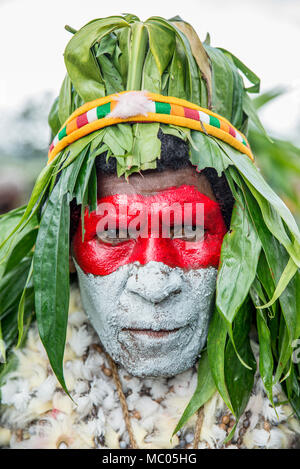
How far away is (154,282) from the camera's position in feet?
4.29

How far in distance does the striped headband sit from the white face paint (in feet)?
1.31

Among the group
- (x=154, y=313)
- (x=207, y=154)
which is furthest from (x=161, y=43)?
(x=154, y=313)

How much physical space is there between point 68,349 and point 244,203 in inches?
29.4

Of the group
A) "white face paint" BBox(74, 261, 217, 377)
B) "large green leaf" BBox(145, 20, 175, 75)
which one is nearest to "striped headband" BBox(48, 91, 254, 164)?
"large green leaf" BBox(145, 20, 175, 75)

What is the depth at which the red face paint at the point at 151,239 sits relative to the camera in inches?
53.8

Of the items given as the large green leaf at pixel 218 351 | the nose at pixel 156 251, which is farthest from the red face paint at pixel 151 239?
the large green leaf at pixel 218 351

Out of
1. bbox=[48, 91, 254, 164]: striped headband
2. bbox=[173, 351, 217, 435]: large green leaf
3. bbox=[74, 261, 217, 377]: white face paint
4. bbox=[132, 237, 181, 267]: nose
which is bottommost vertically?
bbox=[173, 351, 217, 435]: large green leaf

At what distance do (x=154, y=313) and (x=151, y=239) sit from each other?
0.69 ft

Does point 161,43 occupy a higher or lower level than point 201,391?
higher

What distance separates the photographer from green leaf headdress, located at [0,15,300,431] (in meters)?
1.33

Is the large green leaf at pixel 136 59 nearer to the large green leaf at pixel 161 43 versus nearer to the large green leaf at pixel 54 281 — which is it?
the large green leaf at pixel 161 43

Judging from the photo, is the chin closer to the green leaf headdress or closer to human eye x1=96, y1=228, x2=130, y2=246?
the green leaf headdress

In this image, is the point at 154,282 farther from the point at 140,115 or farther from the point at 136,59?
the point at 136,59

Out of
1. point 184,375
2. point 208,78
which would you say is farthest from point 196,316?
point 208,78
